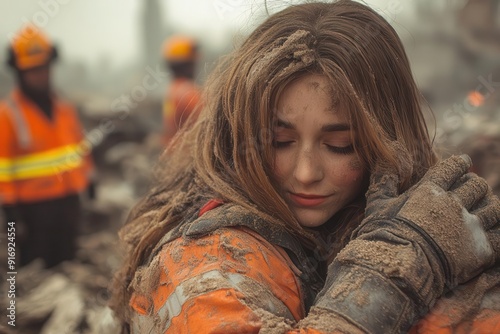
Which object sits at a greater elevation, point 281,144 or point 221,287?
point 281,144

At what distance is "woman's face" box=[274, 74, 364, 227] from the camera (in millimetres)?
1769

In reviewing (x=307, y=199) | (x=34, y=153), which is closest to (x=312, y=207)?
(x=307, y=199)

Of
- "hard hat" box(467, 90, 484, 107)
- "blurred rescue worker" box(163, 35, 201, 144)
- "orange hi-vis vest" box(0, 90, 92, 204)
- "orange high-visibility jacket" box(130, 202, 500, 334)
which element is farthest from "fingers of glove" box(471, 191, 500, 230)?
"blurred rescue worker" box(163, 35, 201, 144)

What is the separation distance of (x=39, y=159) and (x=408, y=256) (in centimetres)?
398

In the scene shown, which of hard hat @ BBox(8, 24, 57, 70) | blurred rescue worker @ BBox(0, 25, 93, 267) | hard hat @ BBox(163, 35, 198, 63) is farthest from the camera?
hard hat @ BBox(163, 35, 198, 63)

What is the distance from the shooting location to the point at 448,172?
1.71 m

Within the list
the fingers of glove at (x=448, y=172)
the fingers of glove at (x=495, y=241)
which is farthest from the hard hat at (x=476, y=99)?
the fingers of glove at (x=495, y=241)

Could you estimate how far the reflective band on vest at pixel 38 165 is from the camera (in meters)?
4.77

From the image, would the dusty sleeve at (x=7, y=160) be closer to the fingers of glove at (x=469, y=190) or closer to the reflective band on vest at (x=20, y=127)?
the reflective band on vest at (x=20, y=127)

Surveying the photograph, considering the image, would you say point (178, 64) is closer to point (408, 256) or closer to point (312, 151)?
point (312, 151)

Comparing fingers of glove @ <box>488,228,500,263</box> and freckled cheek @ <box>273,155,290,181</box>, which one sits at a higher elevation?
freckled cheek @ <box>273,155,290,181</box>

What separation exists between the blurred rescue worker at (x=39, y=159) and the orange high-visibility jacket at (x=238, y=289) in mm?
3425

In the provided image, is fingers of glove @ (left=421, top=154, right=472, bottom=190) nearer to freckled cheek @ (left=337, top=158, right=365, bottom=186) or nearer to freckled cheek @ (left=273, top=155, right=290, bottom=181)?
freckled cheek @ (left=337, top=158, right=365, bottom=186)

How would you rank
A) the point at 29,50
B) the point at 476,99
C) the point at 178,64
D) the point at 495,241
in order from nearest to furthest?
1. the point at 495,241
2. the point at 476,99
3. the point at 29,50
4. the point at 178,64
